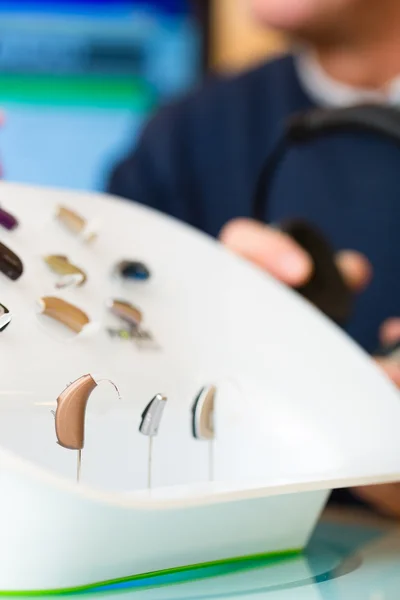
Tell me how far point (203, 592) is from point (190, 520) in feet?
0.07

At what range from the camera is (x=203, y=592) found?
0.79 feet

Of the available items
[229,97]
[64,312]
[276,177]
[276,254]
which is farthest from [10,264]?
[229,97]

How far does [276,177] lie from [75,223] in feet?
2.28

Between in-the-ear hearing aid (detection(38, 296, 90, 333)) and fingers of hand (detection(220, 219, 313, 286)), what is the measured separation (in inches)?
4.8

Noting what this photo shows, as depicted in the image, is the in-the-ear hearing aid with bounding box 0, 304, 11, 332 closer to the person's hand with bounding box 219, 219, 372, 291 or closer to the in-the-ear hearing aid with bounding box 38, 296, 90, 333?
the in-the-ear hearing aid with bounding box 38, 296, 90, 333

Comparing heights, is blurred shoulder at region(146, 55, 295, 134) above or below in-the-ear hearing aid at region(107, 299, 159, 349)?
below

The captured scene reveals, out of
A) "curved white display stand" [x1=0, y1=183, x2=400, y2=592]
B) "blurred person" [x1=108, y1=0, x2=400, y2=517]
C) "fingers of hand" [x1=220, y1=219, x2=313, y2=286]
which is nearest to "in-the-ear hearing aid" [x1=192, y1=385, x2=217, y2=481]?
"curved white display stand" [x1=0, y1=183, x2=400, y2=592]

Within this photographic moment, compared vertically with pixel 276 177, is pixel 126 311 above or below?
above

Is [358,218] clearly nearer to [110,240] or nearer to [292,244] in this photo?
[292,244]

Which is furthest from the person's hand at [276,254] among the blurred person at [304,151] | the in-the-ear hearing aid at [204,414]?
the blurred person at [304,151]

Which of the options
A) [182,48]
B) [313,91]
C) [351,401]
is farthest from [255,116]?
[351,401]

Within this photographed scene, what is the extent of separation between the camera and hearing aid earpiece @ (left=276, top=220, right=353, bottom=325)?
1.31ft

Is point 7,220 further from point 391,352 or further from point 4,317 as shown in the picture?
point 391,352

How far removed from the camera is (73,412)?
233mm
